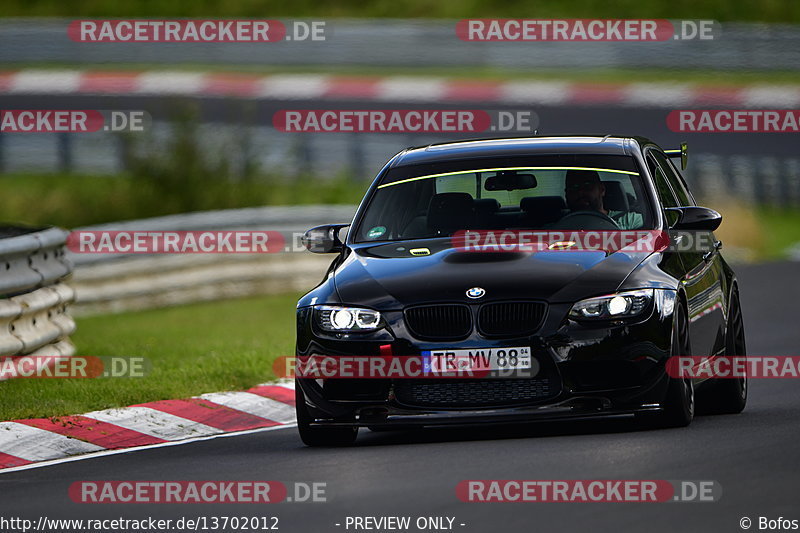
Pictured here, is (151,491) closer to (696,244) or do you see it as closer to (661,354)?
(661,354)

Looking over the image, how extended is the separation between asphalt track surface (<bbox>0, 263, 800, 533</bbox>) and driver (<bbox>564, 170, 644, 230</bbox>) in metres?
1.15

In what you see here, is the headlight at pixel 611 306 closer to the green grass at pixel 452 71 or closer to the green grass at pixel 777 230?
the green grass at pixel 777 230

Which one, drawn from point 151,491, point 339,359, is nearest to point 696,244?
point 339,359

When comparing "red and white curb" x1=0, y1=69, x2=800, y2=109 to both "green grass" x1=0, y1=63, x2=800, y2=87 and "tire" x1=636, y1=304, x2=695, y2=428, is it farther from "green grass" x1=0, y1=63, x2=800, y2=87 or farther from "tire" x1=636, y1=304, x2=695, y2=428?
"tire" x1=636, y1=304, x2=695, y2=428

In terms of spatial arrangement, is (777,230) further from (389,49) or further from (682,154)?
(682,154)

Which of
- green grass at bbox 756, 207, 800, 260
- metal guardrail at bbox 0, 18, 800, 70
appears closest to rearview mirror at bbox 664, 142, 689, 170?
green grass at bbox 756, 207, 800, 260

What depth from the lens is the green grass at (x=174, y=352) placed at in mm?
11734

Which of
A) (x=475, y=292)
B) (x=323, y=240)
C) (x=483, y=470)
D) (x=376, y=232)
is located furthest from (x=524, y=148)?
(x=483, y=470)

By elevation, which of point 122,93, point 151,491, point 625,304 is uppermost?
point 122,93

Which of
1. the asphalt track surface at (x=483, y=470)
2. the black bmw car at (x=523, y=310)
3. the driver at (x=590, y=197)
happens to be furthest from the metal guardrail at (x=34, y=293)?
the driver at (x=590, y=197)

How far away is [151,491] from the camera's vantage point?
8.52 metres

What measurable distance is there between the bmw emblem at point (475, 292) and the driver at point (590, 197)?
1.29 m

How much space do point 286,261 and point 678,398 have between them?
10984mm

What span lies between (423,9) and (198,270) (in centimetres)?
1932
